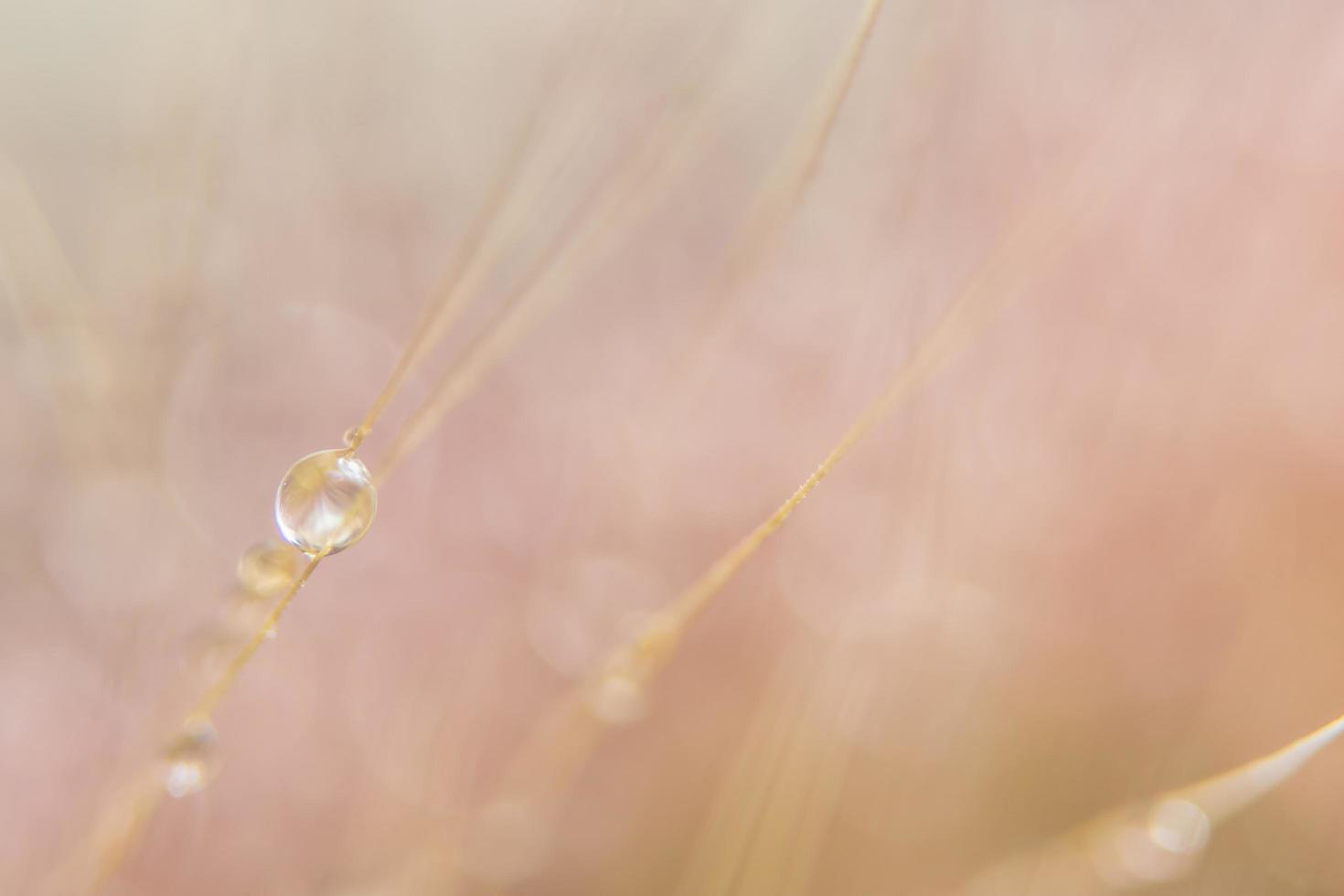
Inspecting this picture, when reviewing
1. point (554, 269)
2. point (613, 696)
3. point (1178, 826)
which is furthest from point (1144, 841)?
point (554, 269)

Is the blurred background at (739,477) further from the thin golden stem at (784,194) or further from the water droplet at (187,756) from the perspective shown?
the water droplet at (187,756)

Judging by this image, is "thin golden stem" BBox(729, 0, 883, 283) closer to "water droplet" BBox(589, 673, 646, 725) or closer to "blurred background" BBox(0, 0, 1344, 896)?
"blurred background" BBox(0, 0, 1344, 896)

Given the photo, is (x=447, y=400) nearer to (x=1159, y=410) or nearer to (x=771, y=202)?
(x=771, y=202)

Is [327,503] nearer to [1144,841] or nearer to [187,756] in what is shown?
[187,756]

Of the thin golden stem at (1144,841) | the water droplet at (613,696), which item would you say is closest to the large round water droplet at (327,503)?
the water droplet at (613,696)

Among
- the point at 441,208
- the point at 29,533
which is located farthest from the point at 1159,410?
the point at 29,533

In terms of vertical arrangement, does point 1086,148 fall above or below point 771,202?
above
